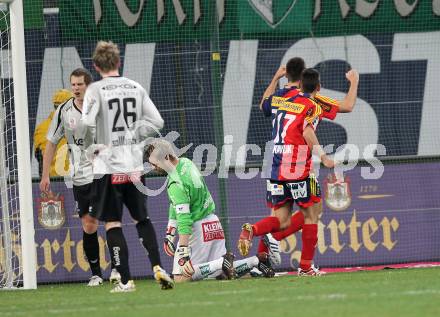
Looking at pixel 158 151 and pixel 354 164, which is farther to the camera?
pixel 354 164

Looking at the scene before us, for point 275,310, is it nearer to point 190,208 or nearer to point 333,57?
point 190,208

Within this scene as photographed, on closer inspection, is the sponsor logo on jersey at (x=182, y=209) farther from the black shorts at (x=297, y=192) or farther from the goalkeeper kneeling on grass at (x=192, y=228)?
the black shorts at (x=297, y=192)

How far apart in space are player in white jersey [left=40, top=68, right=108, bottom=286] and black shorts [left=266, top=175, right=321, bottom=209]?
6.14ft

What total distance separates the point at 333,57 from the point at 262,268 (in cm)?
353

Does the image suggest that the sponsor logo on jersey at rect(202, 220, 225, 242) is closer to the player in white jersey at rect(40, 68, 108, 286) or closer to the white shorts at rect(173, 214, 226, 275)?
the white shorts at rect(173, 214, 226, 275)

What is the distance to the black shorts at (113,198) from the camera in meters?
8.45

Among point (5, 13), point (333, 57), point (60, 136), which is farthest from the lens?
point (333, 57)

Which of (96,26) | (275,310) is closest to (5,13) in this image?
(96,26)

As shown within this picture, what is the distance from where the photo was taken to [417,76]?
1340 centimetres

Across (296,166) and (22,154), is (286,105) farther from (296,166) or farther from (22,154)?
(22,154)

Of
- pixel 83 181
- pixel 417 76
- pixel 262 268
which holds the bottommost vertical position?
pixel 262 268

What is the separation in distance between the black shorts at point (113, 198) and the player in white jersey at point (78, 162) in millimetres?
2490

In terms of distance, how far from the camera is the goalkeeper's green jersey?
10.2m

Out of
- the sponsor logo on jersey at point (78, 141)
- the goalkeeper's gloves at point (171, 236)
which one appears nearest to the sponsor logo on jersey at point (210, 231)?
the goalkeeper's gloves at point (171, 236)
